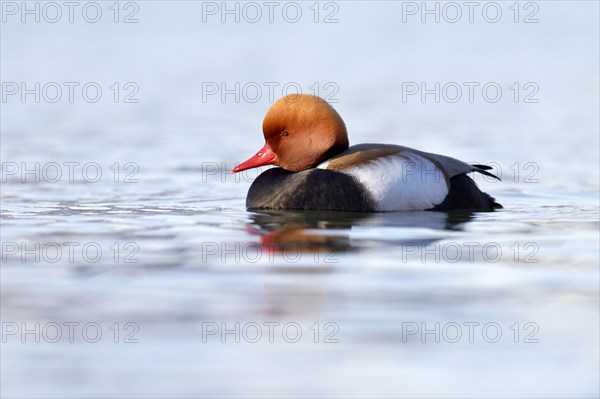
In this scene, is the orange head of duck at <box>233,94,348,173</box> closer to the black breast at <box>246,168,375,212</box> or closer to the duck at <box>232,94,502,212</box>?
the duck at <box>232,94,502,212</box>

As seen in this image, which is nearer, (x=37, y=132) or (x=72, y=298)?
(x=72, y=298)

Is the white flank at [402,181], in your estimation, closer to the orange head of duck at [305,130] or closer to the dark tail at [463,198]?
the dark tail at [463,198]

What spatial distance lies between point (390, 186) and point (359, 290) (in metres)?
2.60

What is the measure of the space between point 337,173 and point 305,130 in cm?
47

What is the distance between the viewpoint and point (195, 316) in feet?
14.9

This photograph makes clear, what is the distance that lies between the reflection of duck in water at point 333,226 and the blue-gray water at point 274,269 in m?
0.02

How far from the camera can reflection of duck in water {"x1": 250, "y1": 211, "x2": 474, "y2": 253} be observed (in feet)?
20.5

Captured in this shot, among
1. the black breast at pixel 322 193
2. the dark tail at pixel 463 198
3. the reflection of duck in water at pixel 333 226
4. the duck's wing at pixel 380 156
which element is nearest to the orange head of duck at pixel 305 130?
the duck's wing at pixel 380 156

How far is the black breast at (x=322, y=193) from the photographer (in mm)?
7441

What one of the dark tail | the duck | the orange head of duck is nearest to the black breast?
the duck

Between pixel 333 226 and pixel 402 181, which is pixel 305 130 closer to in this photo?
pixel 402 181

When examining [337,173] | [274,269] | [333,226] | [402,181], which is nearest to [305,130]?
[337,173]

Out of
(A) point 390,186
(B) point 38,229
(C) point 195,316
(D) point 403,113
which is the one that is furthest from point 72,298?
(D) point 403,113

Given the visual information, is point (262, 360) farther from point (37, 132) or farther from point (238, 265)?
point (37, 132)
